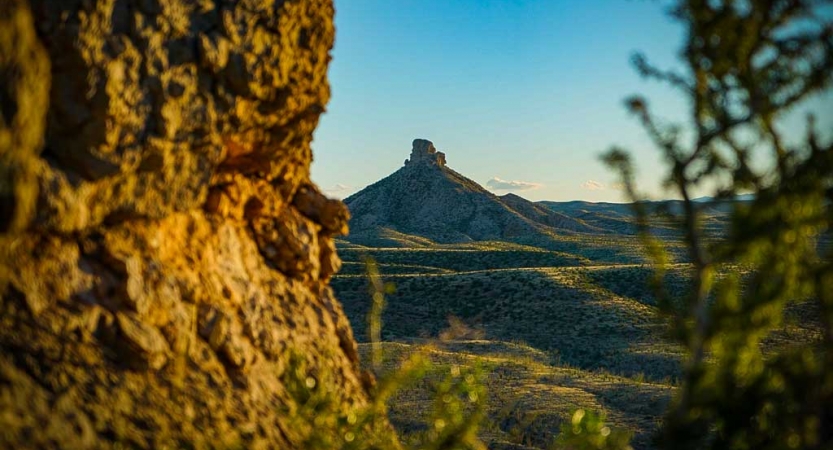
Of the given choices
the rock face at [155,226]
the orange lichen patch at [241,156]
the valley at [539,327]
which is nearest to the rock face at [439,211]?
the valley at [539,327]

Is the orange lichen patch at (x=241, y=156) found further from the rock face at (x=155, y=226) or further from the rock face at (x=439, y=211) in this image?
the rock face at (x=439, y=211)

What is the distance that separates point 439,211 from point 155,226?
105 meters

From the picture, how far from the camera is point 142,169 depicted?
6773 mm

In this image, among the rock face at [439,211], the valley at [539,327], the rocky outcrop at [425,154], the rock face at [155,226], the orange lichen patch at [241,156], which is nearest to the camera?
the rock face at [155,226]

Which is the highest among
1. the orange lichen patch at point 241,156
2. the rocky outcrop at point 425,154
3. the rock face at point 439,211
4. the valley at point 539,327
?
the rocky outcrop at point 425,154

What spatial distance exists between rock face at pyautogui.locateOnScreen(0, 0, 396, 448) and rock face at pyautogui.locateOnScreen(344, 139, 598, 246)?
89432 mm

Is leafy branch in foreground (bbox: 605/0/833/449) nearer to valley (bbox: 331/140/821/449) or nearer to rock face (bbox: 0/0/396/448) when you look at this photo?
valley (bbox: 331/140/821/449)

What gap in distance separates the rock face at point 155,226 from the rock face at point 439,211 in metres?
89.4

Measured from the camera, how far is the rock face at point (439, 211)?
4190 inches

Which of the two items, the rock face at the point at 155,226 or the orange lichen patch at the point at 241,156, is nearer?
the rock face at the point at 155,226

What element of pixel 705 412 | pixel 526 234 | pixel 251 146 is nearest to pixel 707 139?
pixel 705 412

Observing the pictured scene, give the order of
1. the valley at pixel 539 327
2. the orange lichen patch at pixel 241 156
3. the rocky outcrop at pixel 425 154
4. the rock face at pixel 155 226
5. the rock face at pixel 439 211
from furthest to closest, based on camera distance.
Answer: the rocky outcrop at pixel 425 154 < the rock face at pixel 439 211 < the valley at pixel 539 327 < the orange lichen patch at pixel 241 156 < the rock face at pixel 155 226

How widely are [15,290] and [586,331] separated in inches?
1363

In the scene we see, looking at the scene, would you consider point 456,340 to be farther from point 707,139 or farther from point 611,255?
point 611,255
